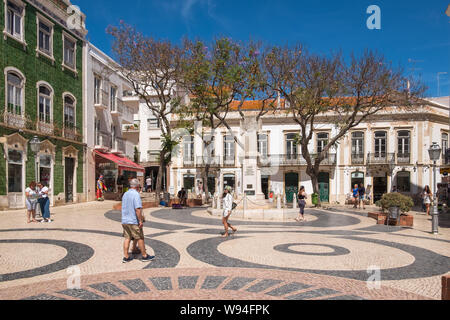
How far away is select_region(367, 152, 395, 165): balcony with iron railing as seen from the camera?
100 feet

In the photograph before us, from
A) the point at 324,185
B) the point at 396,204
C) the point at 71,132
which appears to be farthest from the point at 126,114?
the point at 396,204

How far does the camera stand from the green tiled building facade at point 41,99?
16.9 meters

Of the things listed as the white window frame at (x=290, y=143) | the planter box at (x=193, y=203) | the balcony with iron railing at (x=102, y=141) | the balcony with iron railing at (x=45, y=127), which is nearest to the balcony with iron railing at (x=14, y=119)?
the balcony with iron railing at (x=45, y=127)

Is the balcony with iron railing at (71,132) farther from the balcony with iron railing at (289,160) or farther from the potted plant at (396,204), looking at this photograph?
the potted plant at (396,204)

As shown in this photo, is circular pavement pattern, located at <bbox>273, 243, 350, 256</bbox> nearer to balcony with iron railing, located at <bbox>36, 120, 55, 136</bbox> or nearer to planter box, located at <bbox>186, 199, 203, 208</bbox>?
planter box, located at <bbox>186, 199, 203, 208</bbox>

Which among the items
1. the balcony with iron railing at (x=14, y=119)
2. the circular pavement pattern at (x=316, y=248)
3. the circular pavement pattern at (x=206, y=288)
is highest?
the balcony with iron railing at (x=14, y=119)

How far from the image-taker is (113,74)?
2794 centimetres

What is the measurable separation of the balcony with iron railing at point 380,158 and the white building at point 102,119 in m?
20.5

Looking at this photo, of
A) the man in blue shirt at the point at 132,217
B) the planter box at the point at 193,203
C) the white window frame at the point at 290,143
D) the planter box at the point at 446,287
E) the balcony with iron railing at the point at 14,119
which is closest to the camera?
the planter box at the point at 446,287

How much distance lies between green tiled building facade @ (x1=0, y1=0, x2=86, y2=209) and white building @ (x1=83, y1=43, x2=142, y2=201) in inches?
28.2

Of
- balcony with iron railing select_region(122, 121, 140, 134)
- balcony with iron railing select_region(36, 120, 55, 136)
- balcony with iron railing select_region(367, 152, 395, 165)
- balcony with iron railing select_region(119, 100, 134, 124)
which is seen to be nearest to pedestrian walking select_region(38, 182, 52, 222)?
balcony with iron railing select_region(36, 120, 55, 136)

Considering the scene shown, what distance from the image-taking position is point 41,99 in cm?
1939
